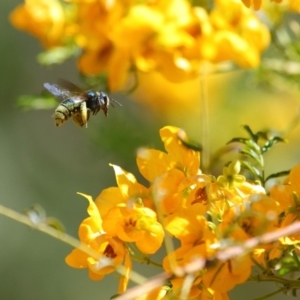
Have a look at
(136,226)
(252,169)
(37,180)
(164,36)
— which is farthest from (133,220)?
(37,180)

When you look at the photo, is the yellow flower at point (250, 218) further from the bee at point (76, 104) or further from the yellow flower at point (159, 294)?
the bee at point (76, 104)

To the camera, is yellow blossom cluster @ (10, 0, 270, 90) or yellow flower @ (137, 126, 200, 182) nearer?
yellow flower @ (137, 126, 200, 182)

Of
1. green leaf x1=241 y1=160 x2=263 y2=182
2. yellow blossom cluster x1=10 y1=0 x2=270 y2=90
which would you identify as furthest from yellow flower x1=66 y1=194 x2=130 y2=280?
yellow blossom cluster x1=10 y1=0 x2=270 y2=90

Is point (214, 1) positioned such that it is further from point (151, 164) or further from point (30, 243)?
point (30, 243)

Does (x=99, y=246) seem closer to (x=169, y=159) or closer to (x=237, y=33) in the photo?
(x=169, y=159)

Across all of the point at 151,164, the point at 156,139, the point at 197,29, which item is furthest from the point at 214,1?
the point at 156,139

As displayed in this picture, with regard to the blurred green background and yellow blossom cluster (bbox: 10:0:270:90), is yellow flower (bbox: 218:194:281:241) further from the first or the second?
the blurred green background
